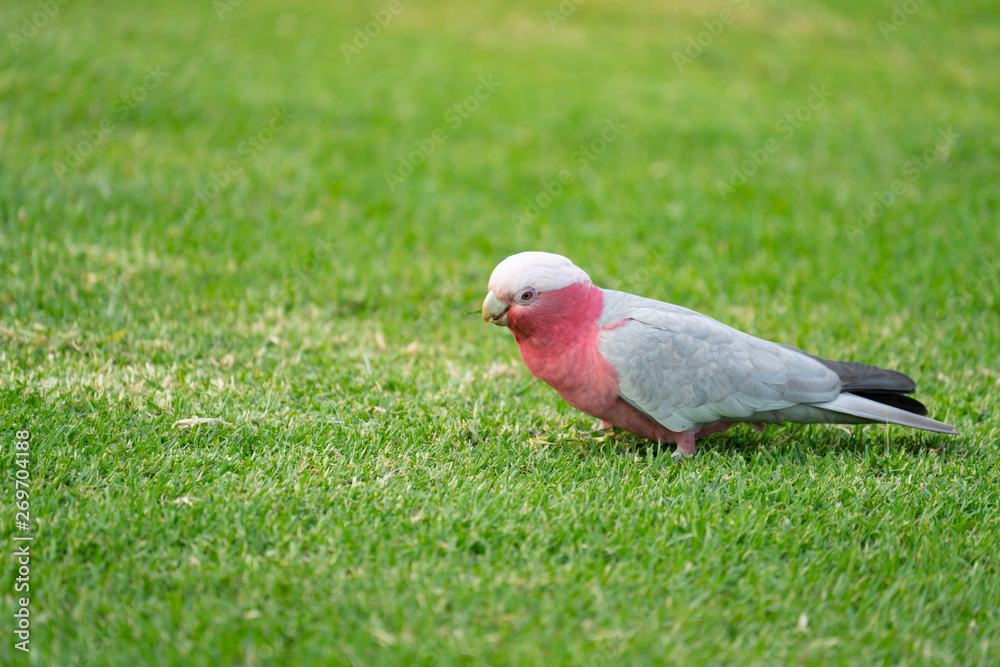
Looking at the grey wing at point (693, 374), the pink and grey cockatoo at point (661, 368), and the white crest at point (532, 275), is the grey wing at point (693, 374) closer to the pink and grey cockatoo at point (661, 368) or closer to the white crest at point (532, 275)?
the pink and grey cockatoo at point (661, 368)

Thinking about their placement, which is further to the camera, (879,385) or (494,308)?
(879,385)

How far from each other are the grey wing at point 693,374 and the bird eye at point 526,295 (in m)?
0.37

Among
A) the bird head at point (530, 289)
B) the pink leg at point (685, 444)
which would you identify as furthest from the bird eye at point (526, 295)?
the pink leg at point (685, 444)

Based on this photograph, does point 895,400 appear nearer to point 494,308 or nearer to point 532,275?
point 532,275

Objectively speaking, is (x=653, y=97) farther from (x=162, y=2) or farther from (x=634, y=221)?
(x=162, y=2)

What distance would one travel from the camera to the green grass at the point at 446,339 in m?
2.54

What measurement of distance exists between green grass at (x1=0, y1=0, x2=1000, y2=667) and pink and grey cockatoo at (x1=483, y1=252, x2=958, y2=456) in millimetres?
253

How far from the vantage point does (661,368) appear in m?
3.35

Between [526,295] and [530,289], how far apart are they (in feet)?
0.11

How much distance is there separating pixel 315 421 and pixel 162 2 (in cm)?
857

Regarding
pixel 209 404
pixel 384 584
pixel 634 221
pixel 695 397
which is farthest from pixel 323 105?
pixel 384 584

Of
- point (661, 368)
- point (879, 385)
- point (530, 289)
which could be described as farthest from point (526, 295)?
point (879, 385)

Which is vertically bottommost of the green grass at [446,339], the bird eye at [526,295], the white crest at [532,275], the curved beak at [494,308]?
the green grass at [446,339]

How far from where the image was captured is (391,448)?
343 cm
